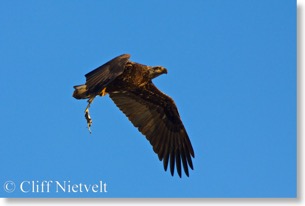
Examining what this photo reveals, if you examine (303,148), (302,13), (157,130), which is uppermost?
(302,13)

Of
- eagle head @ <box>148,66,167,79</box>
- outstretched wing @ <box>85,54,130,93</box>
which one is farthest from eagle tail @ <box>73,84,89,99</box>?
eagle head @ <box>148,66,167,79</box>

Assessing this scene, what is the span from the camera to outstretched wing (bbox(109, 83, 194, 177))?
617 inches

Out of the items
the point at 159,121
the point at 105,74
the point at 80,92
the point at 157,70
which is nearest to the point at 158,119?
the point at 159,121

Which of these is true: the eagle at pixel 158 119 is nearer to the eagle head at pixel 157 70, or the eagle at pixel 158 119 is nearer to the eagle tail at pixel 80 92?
the eagle head at pixel 157 70

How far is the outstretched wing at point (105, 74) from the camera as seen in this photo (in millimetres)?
12766

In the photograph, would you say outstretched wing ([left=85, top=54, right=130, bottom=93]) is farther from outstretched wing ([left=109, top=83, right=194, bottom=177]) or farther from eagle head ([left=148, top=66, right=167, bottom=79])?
outstretched wing ([left=109, top=83, right=194, bottom=177])

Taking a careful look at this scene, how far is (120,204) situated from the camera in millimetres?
12297

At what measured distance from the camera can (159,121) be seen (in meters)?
16.0

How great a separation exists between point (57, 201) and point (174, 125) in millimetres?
4386

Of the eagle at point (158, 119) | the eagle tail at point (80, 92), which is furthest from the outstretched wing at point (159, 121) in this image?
the eagle tail at point (80, 92)

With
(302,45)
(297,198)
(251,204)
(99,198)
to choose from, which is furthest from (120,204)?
(302,45)

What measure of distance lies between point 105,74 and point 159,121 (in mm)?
3237

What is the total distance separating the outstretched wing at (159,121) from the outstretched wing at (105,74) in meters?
2.09

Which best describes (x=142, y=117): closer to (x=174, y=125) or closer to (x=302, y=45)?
(x=174, y=125)
